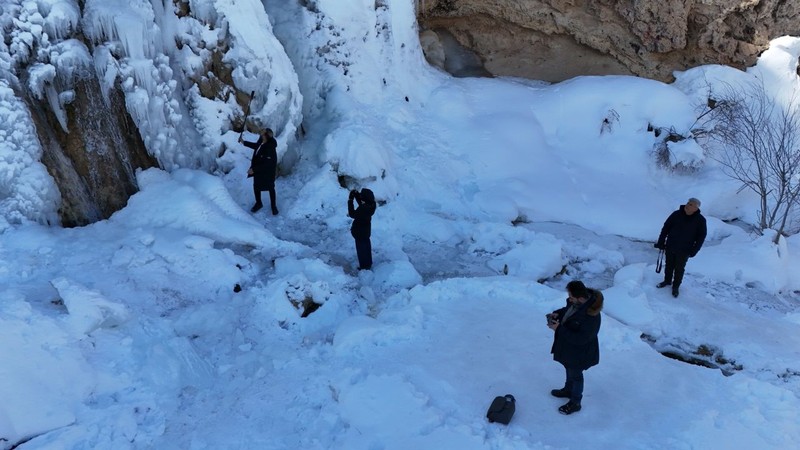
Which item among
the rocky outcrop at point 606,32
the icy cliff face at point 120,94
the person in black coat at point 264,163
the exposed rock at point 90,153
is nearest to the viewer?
the icy cliff face at point 120,94

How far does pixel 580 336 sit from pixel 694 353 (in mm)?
2838

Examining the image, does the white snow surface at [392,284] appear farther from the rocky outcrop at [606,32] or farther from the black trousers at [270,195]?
the rocky outcrop at [606,32]

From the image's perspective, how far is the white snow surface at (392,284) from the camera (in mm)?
5062

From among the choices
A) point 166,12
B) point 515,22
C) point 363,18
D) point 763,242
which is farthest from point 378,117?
point 763,242

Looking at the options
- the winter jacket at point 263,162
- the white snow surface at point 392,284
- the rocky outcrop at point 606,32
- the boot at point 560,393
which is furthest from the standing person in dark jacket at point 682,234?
the rocky outcrop at point 606,32

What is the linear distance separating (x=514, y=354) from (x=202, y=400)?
2935 millimetres

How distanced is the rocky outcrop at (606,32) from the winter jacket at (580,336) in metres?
10.4

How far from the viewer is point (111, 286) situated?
6289mm

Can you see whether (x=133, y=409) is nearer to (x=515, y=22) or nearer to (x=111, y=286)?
(x=111, y=286)

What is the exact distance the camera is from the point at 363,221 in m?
7.50

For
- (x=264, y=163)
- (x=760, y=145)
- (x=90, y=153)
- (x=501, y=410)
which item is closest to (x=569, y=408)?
(x=501, y=410)

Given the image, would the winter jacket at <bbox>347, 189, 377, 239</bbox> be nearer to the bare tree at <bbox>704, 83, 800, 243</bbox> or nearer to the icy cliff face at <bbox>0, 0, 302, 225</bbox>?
the icy cliff face at <bbox>0, 0, 302, 225</bbox>

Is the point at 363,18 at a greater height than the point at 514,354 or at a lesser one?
greater

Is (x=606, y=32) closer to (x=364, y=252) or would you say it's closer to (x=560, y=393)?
(x=364, y=252)
